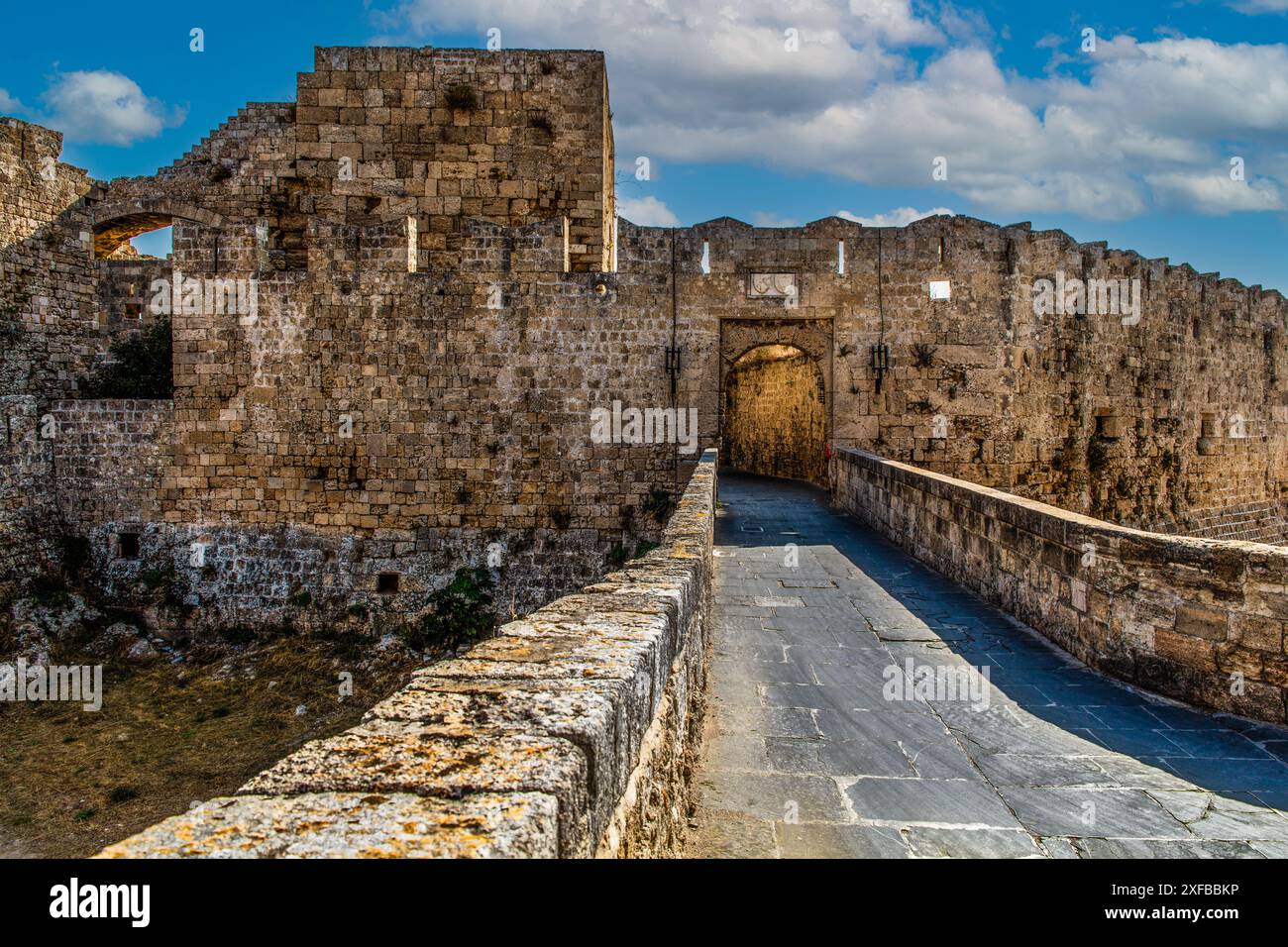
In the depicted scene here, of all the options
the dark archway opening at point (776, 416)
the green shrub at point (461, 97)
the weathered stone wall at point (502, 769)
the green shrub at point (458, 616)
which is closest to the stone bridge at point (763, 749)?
the weathered stone wall at point (502, 769)

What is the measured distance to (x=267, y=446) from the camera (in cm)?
1205

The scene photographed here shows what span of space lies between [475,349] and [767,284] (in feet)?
14.5

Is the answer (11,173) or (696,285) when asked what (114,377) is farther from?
(696,285)

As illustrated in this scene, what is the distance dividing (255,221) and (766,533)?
9112mm

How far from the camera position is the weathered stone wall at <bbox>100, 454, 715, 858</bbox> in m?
1.42

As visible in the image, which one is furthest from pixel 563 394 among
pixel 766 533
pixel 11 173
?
pixel 11 173

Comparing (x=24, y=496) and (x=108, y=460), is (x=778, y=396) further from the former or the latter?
(x=24, y=496)

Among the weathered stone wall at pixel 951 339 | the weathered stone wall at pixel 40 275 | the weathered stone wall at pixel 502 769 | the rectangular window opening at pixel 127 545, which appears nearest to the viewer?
the weathered stone wall at pixel 502 769

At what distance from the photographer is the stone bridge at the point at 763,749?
157 centimetres

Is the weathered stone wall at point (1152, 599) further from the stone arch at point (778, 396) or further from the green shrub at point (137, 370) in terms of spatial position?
the green shrub at point (137, 370)

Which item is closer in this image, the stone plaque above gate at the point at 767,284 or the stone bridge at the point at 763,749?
the stone bridge at the point at 763,749

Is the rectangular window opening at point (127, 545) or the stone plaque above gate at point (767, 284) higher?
the stone plaque above gate at point (767, 284)

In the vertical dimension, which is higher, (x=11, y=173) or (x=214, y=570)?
(x=11, y=173)

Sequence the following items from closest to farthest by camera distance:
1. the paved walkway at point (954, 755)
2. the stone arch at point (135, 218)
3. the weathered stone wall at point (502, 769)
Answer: the weathered stone wall at point (502, 769) → the paved walkway at point (954, 755) → the stone arch at point (135, 218)
